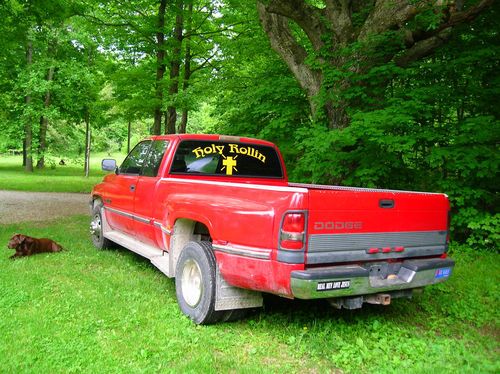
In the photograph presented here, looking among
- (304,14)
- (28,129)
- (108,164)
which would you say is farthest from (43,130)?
(108,164)

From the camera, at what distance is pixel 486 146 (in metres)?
7.04

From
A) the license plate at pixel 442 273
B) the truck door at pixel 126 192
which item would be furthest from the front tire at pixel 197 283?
the license plate at pixel 442 273

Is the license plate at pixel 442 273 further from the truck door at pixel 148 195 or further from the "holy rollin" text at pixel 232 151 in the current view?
the truck door at pixel 148 195

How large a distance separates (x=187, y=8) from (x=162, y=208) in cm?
1497

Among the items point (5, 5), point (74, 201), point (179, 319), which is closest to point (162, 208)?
point (179, 319)

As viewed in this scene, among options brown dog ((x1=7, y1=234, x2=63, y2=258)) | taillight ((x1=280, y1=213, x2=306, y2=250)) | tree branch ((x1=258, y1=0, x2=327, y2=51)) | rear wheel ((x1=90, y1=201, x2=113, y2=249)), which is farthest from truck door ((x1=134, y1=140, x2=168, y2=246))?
tree branch ((x1=258, y1=0, x2=327, y2=51))

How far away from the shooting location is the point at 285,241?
11.1 feet

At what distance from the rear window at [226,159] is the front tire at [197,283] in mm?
1375

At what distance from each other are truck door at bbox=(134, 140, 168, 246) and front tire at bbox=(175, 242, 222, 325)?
1.06m

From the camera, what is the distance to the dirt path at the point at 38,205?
10477 millimetres

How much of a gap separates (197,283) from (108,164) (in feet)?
10.5

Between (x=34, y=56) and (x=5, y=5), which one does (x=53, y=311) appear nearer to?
(x=5, y=5)

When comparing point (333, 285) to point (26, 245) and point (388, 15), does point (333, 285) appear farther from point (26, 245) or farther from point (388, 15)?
point (388, 15)

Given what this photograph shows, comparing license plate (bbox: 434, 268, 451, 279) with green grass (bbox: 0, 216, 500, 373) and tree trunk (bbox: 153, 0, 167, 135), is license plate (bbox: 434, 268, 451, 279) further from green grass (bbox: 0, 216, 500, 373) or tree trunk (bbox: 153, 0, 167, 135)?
tree trunk (bbox: 153, 0, 167, 135)
